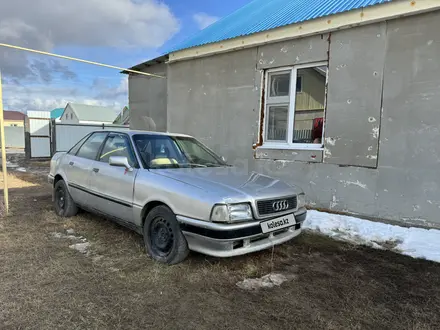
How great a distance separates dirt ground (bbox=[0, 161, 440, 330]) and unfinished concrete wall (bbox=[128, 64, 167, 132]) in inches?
257

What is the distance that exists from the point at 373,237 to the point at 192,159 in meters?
2.94

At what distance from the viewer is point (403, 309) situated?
270cm

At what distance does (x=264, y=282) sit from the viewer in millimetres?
3123

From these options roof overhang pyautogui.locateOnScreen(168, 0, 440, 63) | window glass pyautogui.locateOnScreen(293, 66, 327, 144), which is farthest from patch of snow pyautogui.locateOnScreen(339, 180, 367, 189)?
roof overhang pyautogui.locateOnScreen(168, 0, 440, 63)

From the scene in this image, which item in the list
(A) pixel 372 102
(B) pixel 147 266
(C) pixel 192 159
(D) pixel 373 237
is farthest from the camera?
(A) pixel 372 102

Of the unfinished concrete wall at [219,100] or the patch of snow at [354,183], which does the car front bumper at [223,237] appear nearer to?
the patch of snow at [354,183]

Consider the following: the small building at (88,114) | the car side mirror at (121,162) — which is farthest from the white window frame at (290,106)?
the small building at (88,114)

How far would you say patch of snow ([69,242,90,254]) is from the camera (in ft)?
12.6

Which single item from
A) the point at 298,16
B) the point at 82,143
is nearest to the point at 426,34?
the point at 298,16

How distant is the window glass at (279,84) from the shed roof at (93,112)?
46.9 m

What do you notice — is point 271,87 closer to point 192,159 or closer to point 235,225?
point 192,159

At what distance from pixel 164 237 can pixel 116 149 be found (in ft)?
5.30

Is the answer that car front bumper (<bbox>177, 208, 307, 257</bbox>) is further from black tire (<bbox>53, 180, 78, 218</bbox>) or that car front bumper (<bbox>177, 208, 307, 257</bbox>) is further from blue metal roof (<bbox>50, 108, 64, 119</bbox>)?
blue metal roof (<bbox>50, 108, 64, 119</bbox>)

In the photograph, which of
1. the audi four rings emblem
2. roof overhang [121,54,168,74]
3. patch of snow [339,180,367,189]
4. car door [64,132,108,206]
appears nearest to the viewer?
the audi four rings emblem
